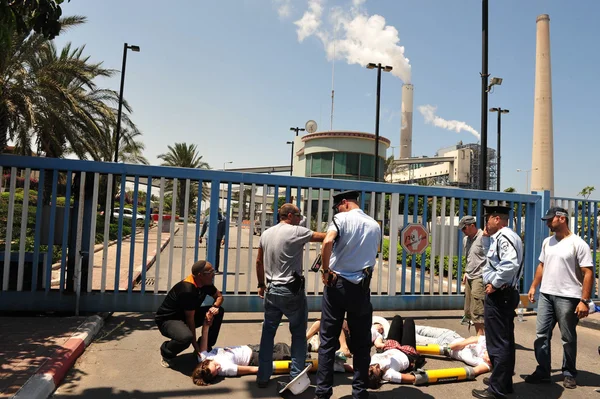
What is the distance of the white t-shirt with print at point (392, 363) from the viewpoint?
4289 millimetres

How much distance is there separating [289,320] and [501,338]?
1970 millimetres

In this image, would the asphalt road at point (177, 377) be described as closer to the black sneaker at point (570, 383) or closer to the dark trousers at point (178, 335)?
the black sneaker at point (570, 383)

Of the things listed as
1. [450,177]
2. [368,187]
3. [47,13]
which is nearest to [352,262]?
[368,187]

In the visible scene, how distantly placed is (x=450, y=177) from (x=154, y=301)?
3307 inches

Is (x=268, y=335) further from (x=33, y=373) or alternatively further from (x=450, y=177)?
(x=450, y=177)

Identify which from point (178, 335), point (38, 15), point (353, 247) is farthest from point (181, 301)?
point (38, 15)

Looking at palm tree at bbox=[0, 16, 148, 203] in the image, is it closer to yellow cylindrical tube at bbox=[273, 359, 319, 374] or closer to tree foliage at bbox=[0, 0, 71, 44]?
tree foliage at bbox=[0, 0, 71, 44]

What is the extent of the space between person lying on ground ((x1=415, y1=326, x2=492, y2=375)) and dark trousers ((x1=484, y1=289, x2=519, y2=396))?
0.65 metres

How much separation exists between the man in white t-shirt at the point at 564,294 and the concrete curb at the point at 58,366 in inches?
182

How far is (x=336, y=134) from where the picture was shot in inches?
1256

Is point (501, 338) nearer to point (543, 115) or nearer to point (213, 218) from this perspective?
point (213, 218)

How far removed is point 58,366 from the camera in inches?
163

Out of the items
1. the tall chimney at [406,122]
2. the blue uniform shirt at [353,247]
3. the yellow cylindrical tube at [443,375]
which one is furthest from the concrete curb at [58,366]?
the tall chimney at [406,122]

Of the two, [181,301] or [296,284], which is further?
[181,301]
